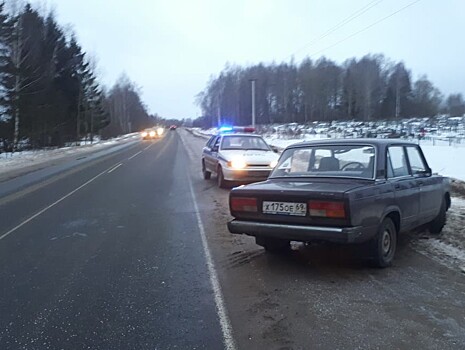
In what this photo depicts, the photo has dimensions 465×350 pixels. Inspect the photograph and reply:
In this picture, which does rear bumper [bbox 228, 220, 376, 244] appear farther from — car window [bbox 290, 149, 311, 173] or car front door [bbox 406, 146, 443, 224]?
car front door [bbox 406, 146, 443, 224]

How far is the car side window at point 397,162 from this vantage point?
18.9 ft

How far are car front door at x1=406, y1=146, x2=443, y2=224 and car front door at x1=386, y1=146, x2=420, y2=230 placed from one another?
0.16 meters

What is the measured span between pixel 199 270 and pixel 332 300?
5.57 ft

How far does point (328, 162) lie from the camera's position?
5.95 m

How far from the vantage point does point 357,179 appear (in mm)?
5395

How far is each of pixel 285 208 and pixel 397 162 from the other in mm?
1746

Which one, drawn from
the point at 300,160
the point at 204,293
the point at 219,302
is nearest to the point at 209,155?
the point at 300,160

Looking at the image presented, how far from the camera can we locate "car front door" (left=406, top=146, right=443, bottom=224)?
244 inches

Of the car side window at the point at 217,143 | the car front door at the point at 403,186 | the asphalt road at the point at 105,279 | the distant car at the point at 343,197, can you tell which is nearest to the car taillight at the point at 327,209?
the distant car at the point at 343,197

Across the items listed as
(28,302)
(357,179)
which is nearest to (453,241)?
(357,179)

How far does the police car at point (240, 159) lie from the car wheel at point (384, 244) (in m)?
6.75

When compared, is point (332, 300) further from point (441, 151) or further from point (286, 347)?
→ point (441, 151)

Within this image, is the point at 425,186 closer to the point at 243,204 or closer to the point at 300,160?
the point at 300,160

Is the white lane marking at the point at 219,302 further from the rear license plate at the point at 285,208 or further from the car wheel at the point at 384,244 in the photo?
the car wheel at the point at 384,244
